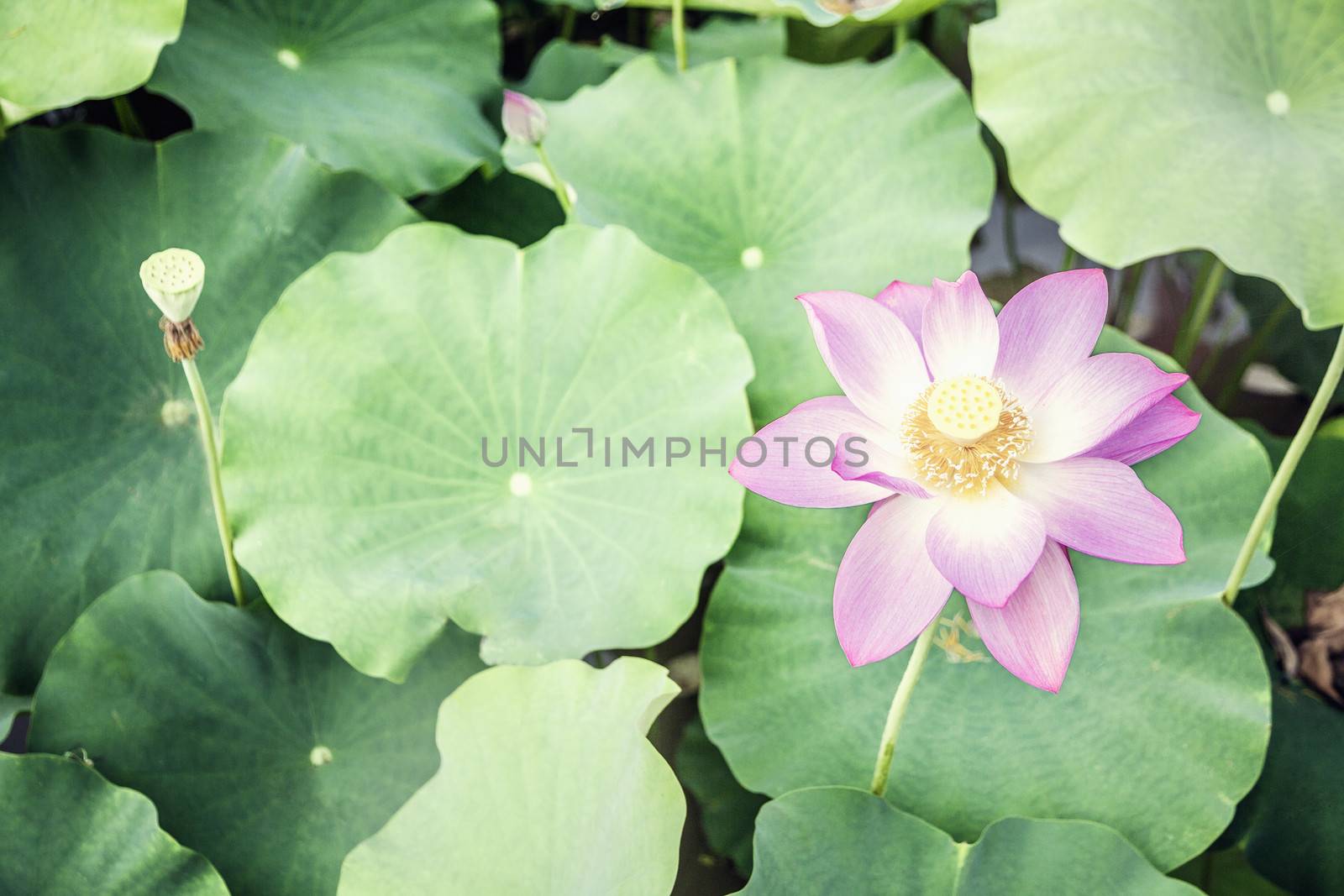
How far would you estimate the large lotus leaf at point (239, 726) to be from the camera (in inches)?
33.9

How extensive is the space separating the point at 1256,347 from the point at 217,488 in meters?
1.49

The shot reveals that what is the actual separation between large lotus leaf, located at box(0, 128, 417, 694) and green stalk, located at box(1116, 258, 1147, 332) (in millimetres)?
1180

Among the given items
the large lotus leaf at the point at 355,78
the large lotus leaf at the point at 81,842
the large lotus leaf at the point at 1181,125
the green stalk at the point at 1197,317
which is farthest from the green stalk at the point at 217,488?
the green stalk at the point at 1197,317

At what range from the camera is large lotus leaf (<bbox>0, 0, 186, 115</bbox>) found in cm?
94

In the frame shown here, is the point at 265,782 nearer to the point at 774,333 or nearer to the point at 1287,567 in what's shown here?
the point at 774,333

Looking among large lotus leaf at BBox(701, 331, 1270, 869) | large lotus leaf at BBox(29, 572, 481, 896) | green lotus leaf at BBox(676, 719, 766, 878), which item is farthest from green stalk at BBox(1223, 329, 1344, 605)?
large lotus leaf at BBox(29, 572, 481, 896)

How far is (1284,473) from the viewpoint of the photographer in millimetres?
821

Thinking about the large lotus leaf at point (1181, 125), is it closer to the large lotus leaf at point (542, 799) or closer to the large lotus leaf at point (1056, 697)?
the large lotus leaf at point (1056, 697)

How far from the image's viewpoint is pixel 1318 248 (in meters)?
0.92

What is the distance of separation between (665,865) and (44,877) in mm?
476

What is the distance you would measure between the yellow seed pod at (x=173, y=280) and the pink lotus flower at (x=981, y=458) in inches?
14.6

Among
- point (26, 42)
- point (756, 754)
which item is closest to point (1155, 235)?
point (756, 754)

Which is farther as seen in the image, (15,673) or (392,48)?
(392,48)

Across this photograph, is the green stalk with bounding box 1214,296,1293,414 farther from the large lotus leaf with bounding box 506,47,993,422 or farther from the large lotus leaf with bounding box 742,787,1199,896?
the large lotus leaf with bounding box 742,787,1199,896
